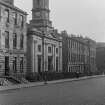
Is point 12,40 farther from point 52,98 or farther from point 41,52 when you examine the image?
point 52,98

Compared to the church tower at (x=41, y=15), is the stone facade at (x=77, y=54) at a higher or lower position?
lower

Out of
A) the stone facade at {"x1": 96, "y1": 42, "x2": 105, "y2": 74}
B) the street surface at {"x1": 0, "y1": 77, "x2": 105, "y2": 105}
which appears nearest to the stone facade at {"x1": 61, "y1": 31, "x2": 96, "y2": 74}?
the stone facade at {"x1": 96, "y1": 42, "x2": 105, "y2": 74}

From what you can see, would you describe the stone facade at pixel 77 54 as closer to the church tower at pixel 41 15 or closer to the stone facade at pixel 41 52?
the stone facade at pixel 41 52

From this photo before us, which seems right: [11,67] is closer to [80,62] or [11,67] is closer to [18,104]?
[18,104]

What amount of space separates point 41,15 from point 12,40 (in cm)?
1843

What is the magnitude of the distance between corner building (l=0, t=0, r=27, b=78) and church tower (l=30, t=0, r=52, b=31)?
12653 mm

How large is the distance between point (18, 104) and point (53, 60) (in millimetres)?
44421

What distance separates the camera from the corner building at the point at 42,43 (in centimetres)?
5012

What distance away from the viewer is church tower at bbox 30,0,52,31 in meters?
59.7

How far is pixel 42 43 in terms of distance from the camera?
179 ft

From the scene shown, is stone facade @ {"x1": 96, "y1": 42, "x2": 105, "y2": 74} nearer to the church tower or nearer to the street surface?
the church tower

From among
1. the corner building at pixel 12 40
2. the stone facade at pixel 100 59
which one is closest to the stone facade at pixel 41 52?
the corner building at pixel 12 40

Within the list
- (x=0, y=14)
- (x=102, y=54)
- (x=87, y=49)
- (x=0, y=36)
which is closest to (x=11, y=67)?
(x=0, y=36)

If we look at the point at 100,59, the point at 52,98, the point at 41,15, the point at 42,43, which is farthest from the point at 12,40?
the point at 100,59
